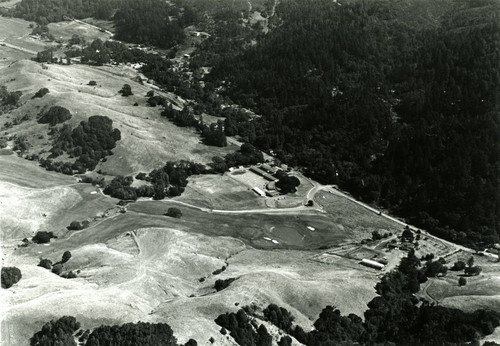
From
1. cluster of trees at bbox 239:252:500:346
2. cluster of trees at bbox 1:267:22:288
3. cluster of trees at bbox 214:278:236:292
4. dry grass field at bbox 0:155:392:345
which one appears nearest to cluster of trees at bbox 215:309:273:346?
dry grass field at bbox 0:155:392:345

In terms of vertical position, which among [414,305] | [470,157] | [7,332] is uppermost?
[470,157]

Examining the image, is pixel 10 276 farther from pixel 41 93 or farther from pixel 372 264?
pixel 41 93

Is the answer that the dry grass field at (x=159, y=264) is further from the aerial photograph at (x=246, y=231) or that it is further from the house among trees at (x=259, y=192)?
the house among trees at (x=259, y=192)

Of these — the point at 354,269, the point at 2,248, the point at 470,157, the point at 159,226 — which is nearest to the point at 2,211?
the point at 2,248

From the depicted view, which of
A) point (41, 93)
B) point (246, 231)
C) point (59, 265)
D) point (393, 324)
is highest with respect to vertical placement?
point (41, 93)

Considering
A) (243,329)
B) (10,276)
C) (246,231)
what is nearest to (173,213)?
(246,231)

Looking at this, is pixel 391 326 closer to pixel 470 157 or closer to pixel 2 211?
pixel 470 157

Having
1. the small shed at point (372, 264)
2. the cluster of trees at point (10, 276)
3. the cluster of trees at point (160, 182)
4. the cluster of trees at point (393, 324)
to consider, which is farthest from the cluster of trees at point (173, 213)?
the cluster of trees at point (393, 324)
